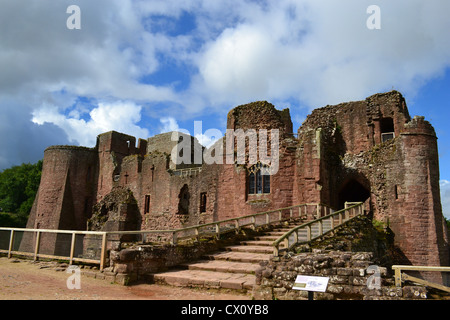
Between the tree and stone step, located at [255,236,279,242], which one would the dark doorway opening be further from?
the tree

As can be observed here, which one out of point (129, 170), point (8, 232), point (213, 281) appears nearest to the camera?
point (213, 281)

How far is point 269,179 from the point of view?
69.9ft

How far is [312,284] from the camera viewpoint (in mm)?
5676

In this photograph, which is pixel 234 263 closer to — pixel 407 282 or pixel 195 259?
Result: pixel 195 259

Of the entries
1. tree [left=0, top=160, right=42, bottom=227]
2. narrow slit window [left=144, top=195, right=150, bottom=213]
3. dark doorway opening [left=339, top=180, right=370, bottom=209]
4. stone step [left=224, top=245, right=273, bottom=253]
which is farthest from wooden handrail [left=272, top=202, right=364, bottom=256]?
tree [left=0, top=160, right=42, bottom=227]

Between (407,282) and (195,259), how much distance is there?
23.8ft

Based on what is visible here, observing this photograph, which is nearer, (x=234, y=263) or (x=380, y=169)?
(x=234, y=263)

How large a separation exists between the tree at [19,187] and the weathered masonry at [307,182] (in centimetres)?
1912

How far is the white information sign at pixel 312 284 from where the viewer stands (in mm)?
5516

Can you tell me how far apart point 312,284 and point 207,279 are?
413 centimetres

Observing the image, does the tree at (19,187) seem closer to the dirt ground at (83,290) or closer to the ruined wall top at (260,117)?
the ruined wall top at (260,117)

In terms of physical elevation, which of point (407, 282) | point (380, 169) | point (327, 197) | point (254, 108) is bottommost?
point (407, 282)

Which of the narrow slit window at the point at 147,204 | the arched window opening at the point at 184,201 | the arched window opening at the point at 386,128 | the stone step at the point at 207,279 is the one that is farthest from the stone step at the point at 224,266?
the narrow slit window at the point at 147,204
